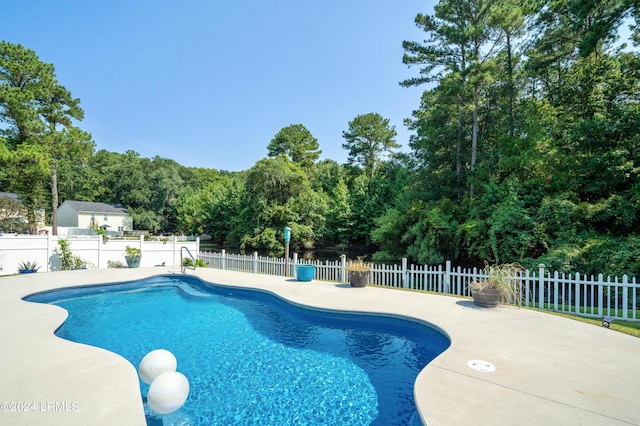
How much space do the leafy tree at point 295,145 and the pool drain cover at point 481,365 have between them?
113ft

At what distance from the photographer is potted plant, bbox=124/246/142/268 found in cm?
1249

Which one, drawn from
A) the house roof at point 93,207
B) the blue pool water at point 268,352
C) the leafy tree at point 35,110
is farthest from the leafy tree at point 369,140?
the house roof at point 93,207

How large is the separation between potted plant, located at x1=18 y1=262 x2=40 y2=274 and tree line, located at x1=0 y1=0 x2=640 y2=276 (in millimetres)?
7937

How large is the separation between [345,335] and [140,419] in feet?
12.0

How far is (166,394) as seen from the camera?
2717mm

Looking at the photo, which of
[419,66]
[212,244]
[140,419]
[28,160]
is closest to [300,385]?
[140,419]

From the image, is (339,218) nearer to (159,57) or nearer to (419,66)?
(419,66)

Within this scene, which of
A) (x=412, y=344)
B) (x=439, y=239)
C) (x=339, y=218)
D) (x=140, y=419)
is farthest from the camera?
(x=339, y=218)

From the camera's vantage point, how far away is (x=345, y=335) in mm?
5438

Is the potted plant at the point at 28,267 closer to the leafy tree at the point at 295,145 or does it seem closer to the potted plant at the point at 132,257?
the potted plant at the point at 132,257

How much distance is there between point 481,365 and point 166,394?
3339 millimetres

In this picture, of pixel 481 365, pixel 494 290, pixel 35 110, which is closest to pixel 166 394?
pixel 481 365

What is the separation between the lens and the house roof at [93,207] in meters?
34.3

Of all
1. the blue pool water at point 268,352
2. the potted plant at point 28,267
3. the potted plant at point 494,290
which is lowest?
the blue pool water at point 268,352
